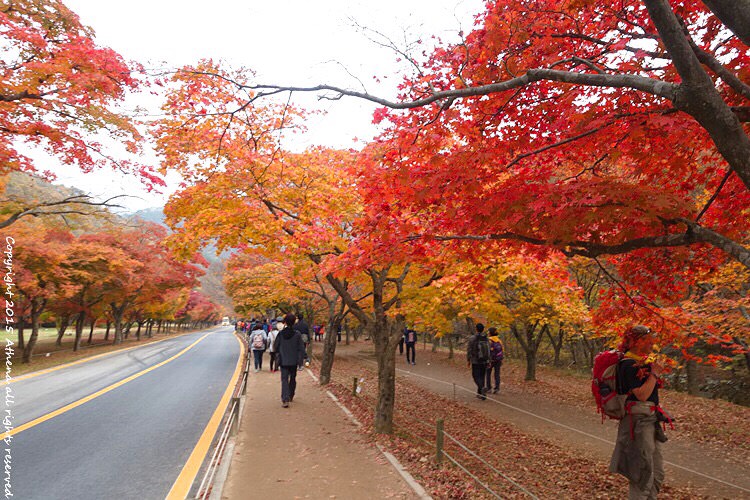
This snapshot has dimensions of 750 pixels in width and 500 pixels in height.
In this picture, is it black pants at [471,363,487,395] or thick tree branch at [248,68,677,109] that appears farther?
black pants at [471,363,487,395]

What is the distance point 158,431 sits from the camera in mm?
7328

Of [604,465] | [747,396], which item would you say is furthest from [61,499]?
[747,396]

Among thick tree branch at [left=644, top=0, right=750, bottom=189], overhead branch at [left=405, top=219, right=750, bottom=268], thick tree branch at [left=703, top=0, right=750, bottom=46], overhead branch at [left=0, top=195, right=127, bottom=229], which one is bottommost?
overhead branch at [left=405, top=219, right=750, bottom=268]

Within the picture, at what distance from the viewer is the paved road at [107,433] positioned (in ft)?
16.3

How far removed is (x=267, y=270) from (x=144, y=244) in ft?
74.1

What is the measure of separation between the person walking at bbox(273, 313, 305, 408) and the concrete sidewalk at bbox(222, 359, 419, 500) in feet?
1.30

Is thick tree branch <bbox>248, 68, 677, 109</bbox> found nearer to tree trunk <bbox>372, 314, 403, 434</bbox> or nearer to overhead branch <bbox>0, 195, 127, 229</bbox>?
tree trunk <bbox>372, 314, 403, 434</bbox>

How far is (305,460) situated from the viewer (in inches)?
231

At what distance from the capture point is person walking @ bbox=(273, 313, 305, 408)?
9.22 metres

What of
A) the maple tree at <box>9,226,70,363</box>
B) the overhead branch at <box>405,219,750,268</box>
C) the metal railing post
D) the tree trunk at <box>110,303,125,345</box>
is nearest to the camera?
the overhead branch at <box>405,219,750,268</box>

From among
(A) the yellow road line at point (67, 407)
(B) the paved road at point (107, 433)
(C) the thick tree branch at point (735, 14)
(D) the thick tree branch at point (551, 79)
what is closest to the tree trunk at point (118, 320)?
(B) the paved road at point (107, 433)

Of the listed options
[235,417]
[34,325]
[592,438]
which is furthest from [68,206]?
[592,438]

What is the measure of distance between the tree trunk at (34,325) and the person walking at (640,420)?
24.9 metres

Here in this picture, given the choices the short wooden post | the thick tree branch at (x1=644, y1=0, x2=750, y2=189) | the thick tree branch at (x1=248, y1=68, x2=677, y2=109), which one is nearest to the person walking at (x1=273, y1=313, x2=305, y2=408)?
the short wooden post
